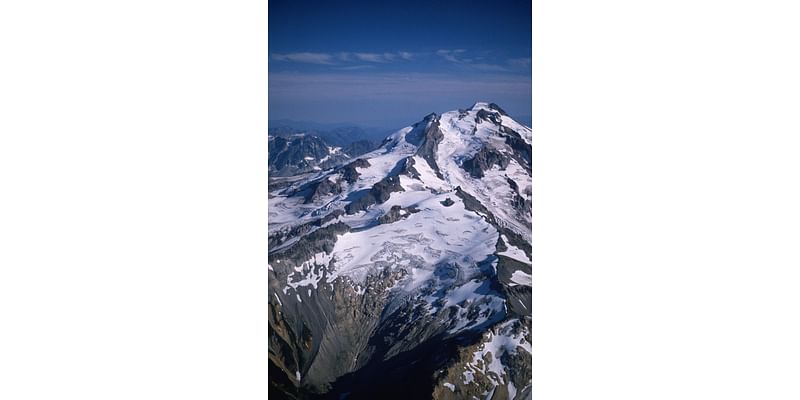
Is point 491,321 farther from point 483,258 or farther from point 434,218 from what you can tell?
point 434,218

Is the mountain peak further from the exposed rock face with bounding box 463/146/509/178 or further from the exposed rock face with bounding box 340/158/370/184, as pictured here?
the exposed rock face with bounding box 340/158/370/184

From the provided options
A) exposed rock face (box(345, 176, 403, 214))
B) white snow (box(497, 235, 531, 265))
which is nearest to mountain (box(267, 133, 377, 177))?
exposed rock face (box(345, 176, 403, 214))

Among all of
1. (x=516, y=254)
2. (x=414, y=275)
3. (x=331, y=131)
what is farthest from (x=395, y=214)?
(x=516, y=254)

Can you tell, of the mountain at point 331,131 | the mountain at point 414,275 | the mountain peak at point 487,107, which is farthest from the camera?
the mountain at point 331,131

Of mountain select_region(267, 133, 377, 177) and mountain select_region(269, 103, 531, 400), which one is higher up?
mountain select_region(267, 133, 377, 177)

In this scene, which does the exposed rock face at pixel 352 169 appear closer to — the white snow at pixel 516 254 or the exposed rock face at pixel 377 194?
the exposed rock face at pixel 377 194

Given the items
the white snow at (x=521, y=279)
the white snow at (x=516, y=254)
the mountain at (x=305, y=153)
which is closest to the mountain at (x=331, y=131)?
the mountain at (x=305, y=153)

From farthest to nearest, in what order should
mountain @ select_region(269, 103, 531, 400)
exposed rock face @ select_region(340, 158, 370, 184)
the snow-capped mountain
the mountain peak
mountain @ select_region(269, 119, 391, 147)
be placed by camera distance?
exposed rock face @ select_region(340, 158, 370, 184), the snow-capped mountain, mountain @ select_region(269, 119, 391, 147), the mountain peak, mountain @ select_region(269, 103, 531, 400)
